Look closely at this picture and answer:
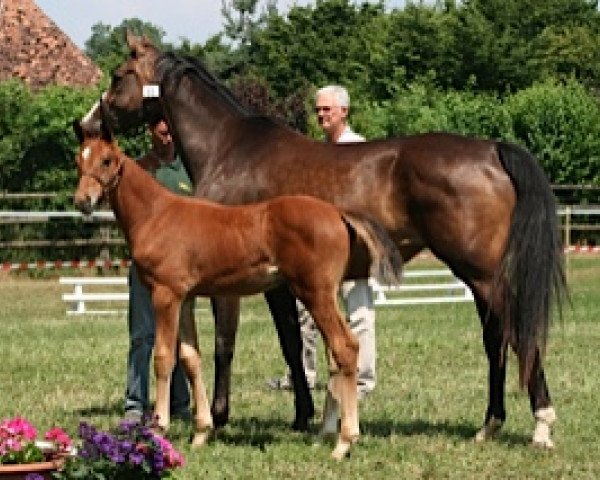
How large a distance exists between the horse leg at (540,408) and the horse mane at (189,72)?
2707 millimetres

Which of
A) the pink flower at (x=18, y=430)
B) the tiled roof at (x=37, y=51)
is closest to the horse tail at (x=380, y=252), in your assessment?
the pink flower at (x=18, y=430)

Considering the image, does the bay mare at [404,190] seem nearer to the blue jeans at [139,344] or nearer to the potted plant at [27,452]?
the blue jeans at [139,344]

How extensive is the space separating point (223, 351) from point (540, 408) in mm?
2144

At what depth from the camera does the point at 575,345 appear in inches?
601

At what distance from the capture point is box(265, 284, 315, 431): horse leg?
9.70m

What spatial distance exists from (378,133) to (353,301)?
25.5 metres

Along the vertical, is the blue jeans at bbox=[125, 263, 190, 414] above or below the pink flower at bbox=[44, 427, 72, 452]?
below

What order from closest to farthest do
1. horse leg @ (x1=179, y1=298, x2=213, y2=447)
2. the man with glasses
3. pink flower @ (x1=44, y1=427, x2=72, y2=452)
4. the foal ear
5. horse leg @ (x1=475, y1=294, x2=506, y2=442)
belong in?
pink flower @ (x1=44, y1=427, x2=72, y2=452)
the foal ear
horse leg @ (x1=179, y1=298, x2=213, y2=447)
horse leg @ (x1=475, y1=294, x2=506, y2=442)
the man with glasses

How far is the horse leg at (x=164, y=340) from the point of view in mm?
8602

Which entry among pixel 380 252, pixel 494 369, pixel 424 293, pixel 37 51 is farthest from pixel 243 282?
pixel 37 51

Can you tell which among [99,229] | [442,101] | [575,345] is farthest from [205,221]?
[442,101]

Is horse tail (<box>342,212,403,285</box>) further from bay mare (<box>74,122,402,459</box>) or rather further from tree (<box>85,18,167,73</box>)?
tree (<box>85,18,167,73</box>)

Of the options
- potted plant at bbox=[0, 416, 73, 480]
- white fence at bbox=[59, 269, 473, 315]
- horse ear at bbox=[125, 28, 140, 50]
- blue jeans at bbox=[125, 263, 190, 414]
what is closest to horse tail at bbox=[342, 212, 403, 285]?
blue jeans at bbox=[125, 263, 190, 414]

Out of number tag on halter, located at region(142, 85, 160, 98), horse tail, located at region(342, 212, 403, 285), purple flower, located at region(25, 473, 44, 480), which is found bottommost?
purple flower, located at region(25, 473, 44, 480)
